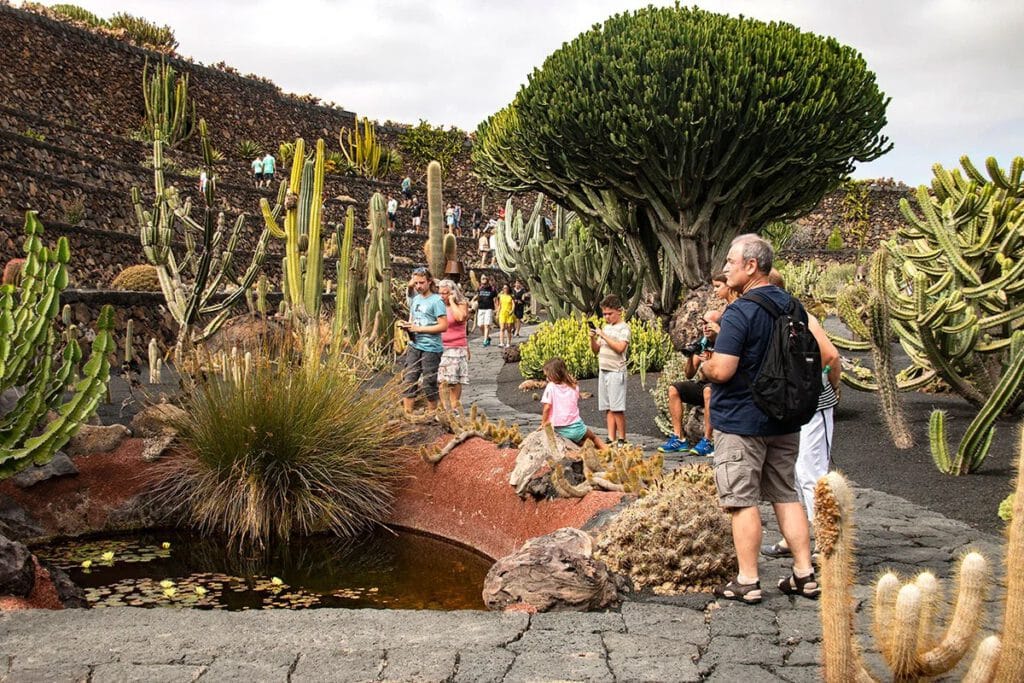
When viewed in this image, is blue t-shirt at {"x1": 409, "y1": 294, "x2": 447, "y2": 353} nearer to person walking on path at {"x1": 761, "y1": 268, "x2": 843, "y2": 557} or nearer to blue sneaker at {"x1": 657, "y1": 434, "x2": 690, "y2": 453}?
blue sneaker at {"x1": 657, "y1": 434, "x2": 690, "y2": 453}

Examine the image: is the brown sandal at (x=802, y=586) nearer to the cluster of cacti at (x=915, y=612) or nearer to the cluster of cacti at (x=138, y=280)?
the cluster of cacti at (x=915, y=612)

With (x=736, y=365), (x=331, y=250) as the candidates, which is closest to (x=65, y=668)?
(x=736, y=365)

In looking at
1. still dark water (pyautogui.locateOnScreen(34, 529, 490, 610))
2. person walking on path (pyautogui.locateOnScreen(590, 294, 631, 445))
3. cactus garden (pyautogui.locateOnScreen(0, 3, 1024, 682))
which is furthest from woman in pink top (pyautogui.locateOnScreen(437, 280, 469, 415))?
still dark water (pyautogui.locateOnScreen(34, 529, 490, 610))

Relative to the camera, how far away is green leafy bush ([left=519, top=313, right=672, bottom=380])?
47.0 feet

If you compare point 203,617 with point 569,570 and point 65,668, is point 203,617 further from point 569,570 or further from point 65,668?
point 569,570

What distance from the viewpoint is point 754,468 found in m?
4.21

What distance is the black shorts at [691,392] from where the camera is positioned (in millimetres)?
8602

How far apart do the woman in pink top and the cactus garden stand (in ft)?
0.13

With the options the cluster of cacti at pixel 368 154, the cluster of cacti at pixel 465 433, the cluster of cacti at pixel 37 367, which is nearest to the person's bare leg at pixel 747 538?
the cluster of cacti at pixel 465 433

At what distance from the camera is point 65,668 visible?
144 inches

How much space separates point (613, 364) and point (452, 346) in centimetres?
163

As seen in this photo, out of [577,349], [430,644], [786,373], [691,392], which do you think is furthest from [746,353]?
[577,349]

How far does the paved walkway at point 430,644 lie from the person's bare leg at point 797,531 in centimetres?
17

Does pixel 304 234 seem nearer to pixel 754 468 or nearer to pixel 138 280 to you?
pixel 138 280
